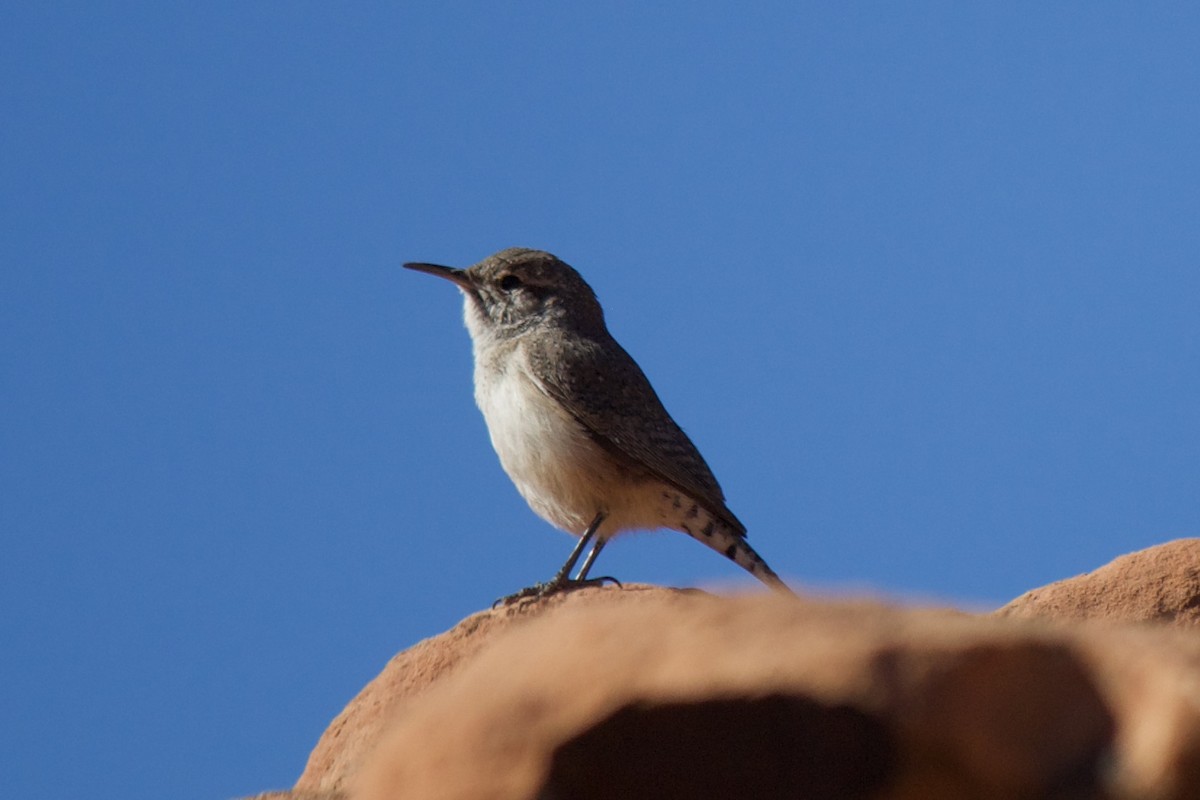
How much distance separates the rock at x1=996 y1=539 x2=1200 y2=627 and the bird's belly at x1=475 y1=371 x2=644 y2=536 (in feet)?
7.23

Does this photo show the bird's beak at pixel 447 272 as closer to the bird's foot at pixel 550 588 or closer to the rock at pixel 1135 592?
the bird's foot at pixel 550 588

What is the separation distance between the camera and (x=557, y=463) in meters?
7.80

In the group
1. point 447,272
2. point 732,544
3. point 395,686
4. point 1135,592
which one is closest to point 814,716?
point 395,686

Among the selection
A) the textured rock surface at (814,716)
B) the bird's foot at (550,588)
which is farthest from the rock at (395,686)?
the textured rock surface at (814,716)

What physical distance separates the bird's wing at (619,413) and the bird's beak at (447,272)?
0.78m

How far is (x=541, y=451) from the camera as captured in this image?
784cm

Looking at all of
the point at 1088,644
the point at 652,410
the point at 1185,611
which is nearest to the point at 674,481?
the point at 652,410

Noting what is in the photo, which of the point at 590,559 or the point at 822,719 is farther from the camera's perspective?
the point at 590,559

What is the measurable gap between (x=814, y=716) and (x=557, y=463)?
5.32m

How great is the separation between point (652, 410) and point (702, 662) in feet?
19.3

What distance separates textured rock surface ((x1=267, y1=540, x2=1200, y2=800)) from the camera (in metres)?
2.49

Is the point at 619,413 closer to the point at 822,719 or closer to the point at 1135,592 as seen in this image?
the point at 1135,592

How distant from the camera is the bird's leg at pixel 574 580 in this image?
717 centimetres

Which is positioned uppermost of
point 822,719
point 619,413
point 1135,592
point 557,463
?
point 619,413
